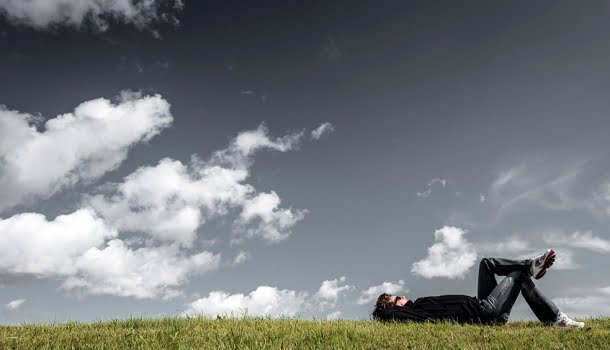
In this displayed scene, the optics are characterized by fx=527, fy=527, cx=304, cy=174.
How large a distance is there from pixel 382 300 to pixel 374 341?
3.87 metres

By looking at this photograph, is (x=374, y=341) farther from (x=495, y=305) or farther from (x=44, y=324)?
(x=44, y=324)

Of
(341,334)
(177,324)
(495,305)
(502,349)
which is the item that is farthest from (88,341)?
(495,305)

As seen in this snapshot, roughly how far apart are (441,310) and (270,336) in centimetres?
440

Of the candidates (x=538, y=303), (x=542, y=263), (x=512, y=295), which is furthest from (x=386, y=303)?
(x=542, y=263)

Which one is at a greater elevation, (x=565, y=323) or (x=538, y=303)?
(x=538, y=303)

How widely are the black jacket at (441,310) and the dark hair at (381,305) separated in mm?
73

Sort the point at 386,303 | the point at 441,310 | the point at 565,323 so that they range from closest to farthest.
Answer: the point at 565,323 → the point at 441,310 → the point at 386,303

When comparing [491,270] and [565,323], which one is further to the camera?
[491,270]

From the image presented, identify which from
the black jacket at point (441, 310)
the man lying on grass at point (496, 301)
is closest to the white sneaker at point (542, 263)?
the man lying on grass at point (496, 301)

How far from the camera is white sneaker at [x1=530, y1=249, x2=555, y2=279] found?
9812 mm

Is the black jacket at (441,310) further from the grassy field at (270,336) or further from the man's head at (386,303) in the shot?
the grassy field at (270,336)

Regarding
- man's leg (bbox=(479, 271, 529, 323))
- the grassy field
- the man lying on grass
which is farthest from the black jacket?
the grassy field

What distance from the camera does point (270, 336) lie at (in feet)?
24.9

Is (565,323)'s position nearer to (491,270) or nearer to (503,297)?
(503,297)
